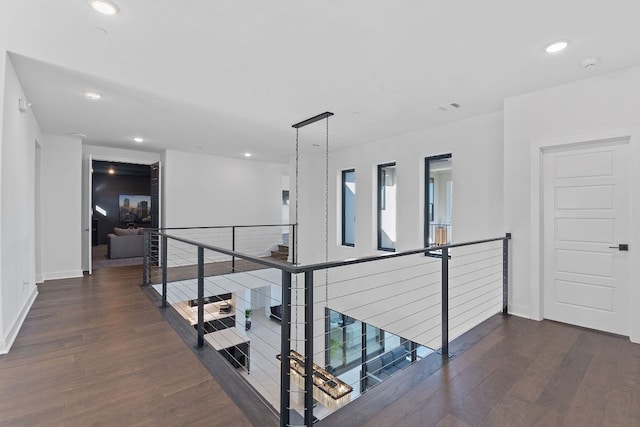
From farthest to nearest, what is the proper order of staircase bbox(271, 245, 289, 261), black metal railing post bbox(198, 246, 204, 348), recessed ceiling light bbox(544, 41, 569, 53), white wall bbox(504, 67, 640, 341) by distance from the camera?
staircase bbox(271, 245, 289, 261), white wall bbox(504, 67, 640, 341), black metal railing post bbox(198, 246, 204, 348), recessed ceiling light bbox(544, 41, 569, 53)

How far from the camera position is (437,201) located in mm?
5062

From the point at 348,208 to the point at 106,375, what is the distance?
16.0 feet

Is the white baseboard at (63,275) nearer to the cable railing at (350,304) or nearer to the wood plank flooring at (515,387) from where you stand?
the cable railing at (350,304)

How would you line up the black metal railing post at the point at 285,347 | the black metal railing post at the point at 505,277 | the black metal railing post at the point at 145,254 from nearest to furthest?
the black metal railing post at the point at 285,347, the black metal railing post at the point at 505,277, the black metal railing post at the point at 145,254

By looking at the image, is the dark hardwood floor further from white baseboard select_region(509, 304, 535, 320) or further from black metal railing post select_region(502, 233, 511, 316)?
black metal railing post select_region(502, 233, 511, 316)

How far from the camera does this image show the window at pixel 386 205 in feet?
18.3

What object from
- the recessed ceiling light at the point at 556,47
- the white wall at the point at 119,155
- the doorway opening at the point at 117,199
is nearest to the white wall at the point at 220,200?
the white wall at the point at 119,155

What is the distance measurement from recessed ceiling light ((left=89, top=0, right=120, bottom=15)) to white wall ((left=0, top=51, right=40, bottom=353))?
122 centimetres

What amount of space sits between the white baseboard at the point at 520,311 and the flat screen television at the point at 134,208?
1110cm

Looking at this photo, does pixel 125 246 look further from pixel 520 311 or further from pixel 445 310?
pixel 520 311

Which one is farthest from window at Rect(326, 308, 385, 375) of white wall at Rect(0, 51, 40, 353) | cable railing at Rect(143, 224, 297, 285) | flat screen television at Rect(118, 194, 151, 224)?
flat screen television at Rect(118, 194, 151, 224)

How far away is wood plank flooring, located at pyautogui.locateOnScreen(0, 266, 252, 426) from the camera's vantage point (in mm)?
1774

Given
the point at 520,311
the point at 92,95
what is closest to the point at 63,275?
the point at 92,95

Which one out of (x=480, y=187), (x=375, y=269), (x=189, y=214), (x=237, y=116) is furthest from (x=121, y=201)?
(x=480, y=187)
